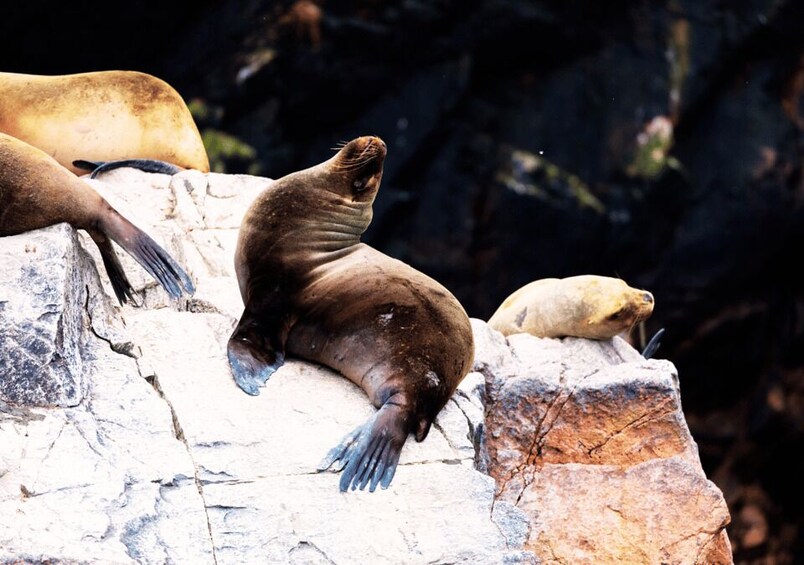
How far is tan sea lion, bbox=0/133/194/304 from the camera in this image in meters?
5.17

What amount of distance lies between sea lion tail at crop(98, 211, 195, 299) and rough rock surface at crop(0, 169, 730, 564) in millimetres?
158

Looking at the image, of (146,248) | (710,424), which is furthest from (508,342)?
(710,424)

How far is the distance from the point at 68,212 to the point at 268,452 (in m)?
1.59

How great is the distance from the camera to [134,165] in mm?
7586

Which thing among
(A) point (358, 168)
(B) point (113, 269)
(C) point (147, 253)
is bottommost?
(B) point (113, 269)

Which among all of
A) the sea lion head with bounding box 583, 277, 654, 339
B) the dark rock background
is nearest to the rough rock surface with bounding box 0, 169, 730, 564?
the sea lion head with bounding box 583, 277, 654, 339

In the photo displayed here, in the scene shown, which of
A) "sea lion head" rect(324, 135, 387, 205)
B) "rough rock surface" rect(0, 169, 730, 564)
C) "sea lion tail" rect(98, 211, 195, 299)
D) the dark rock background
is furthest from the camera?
the dark rock background

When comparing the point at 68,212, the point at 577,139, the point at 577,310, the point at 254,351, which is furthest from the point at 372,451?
the point at 577,139

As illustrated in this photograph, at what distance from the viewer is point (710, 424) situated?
18.6 meters

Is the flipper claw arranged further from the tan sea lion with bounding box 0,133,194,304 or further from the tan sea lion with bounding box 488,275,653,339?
the tan sea lion with bounding box 488,275,653,339

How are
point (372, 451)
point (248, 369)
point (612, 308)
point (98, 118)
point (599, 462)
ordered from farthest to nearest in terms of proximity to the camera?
point (98, 118), point (612, 308), point (599, 462), point (248, 369), point (372, 451)

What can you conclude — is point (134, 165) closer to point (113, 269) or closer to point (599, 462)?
point (113, 269)

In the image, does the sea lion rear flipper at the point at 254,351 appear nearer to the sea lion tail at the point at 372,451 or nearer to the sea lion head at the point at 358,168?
the sea lion tail at the point at 372,451

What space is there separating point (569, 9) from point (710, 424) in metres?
6.94
